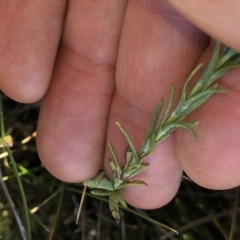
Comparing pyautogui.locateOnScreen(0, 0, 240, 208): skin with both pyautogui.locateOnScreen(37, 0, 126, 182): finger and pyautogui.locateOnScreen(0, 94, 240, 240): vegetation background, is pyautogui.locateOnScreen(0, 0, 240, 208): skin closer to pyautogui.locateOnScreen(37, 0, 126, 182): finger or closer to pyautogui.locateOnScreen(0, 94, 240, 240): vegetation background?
pyautogui.locateOnScreen(37, 0, 126, 182): finger

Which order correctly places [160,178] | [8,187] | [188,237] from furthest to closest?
[8,187] < [188,237] < [160,178]

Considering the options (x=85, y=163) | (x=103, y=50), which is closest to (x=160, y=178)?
(x=85, y=163)

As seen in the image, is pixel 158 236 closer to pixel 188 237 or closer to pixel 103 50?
pixel 188 237

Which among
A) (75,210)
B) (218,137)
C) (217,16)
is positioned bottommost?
(75,210)

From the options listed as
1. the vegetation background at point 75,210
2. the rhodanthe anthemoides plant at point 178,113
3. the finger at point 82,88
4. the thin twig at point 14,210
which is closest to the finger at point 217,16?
the rhodanthe anthemoides plant at point 178,113

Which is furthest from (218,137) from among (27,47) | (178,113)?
(27,47)

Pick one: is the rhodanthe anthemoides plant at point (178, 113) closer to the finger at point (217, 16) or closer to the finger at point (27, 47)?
the finger at point (217, 16)

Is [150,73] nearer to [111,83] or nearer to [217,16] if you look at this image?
[111,83]
